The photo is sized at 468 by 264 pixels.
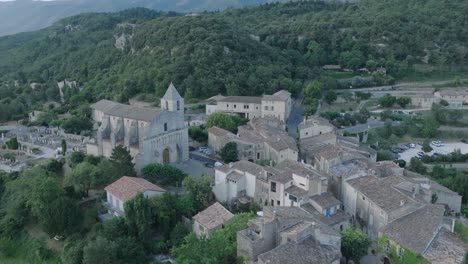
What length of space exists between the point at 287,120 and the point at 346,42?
125 feet

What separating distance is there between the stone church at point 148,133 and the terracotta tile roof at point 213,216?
11.1 meters

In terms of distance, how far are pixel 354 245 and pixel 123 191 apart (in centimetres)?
1760

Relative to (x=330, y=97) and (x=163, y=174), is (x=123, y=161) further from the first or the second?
(x=330, y=97)

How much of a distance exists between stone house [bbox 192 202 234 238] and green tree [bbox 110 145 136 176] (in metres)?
9.40

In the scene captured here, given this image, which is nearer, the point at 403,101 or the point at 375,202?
the point at 375,202

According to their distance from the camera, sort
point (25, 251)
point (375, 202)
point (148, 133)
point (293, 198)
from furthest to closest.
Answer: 1. point (148, 133)
2. point (25, 251)
3. point (293, 198)
4. point (375, 202)

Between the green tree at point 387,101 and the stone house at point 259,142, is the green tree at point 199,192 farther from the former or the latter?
the green tree at point 387,101

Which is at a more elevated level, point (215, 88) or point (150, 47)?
point (150, 47)

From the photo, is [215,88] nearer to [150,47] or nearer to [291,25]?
[150,47]

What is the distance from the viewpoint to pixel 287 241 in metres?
26.6

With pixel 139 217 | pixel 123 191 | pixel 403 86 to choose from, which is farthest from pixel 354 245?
pixel 403 86

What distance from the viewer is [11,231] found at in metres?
36.9

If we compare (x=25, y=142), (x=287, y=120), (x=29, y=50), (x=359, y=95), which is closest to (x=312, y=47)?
(x=359, y=95)

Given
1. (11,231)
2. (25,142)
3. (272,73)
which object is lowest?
(11,231)
